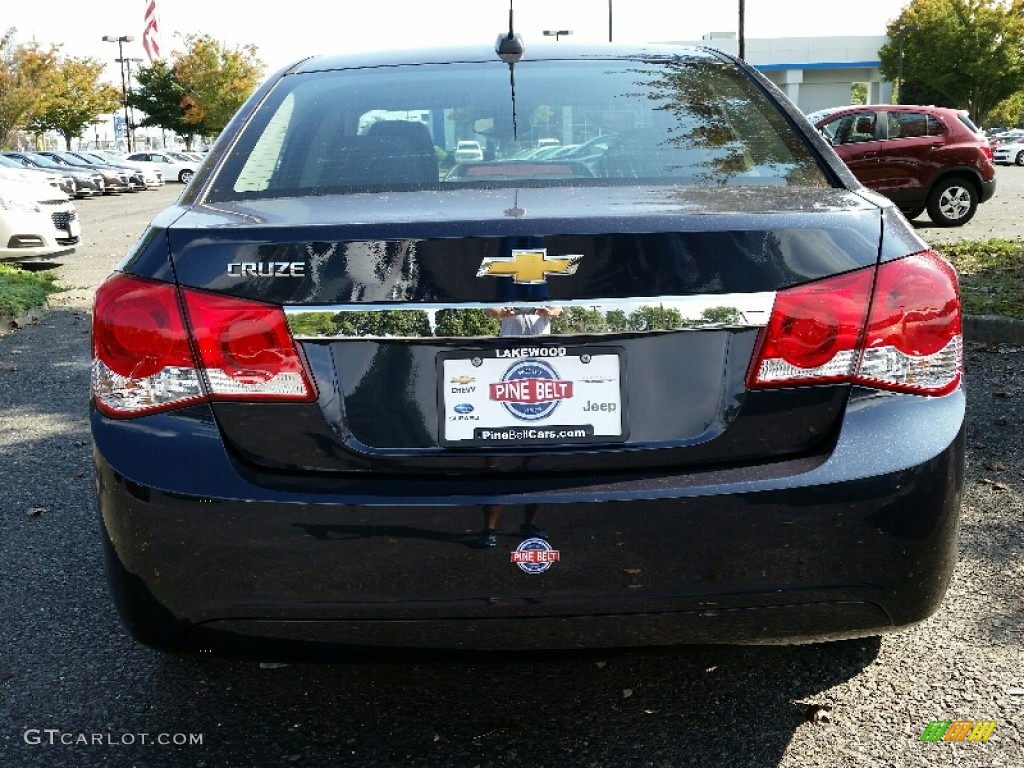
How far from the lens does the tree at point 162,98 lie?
227 feet

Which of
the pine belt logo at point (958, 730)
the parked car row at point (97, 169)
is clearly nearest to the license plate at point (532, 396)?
the pine belt logo at point (958, 730)

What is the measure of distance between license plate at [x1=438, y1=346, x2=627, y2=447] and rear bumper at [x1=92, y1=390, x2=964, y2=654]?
0.28 feet

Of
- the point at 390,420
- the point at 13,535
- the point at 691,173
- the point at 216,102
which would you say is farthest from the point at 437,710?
the point at 216,102

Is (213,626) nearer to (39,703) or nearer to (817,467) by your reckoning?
(39,703)

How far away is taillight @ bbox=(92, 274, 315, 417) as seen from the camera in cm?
215

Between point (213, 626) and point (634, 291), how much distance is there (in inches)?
41.2

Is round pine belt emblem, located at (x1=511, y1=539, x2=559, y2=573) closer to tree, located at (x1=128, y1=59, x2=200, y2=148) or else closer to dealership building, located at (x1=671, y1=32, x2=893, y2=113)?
tree, located at (x1=128, y1=59, x2=200, y2=148)

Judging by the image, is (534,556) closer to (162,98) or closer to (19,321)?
(19,321)

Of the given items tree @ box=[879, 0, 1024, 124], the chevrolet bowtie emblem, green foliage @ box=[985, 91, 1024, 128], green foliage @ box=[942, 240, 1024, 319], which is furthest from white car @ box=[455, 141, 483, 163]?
green foliage @ box=[985, 91, 1024, 128]

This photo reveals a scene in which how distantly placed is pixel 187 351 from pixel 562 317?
0.72 meters

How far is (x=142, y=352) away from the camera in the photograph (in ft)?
7.34

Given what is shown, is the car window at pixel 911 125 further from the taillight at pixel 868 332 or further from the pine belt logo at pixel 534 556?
the pine belt logo at pixel 534 556

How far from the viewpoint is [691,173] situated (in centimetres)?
266

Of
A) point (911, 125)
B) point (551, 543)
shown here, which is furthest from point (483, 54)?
point (911, 125)
